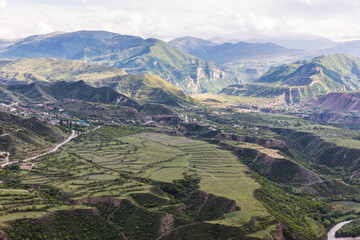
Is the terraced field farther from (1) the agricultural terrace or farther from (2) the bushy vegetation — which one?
(2) the bushy vegetation

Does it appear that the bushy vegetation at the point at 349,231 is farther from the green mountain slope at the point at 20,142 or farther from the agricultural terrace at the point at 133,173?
the green mountain slope at the point at 20,142

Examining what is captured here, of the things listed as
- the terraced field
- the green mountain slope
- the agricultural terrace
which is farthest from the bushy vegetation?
the green mountain slope

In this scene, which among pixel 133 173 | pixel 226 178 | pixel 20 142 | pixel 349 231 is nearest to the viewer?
pixel 349 231

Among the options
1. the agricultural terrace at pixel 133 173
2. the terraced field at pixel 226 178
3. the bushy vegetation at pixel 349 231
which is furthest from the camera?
the bushy vegetation at pixel 349 231

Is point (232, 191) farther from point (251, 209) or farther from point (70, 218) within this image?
point (70, 218)

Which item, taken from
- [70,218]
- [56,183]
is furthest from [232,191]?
[56,183]

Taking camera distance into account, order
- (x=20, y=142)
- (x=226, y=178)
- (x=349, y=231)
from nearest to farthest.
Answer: (x=349, y=231) → (x=226, y=178) → (x=20, y=142)

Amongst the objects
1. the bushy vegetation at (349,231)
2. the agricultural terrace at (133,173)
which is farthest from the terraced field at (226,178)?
the bushy vegetation at (349,231)

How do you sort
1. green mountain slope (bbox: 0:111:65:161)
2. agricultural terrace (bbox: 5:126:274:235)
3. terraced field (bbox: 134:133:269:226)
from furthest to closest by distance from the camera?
green mountain slope (bbox: 0:111:65:161), agricultural terrace (bbox: 5:126:274:235), terraced field (bbox: 134:133:269:226)

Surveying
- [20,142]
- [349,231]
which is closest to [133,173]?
[20,142]

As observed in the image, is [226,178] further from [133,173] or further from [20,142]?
[20,142]

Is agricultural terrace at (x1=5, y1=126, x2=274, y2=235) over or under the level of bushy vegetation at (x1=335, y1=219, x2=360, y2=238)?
over

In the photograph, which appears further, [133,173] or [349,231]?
[133,173]
